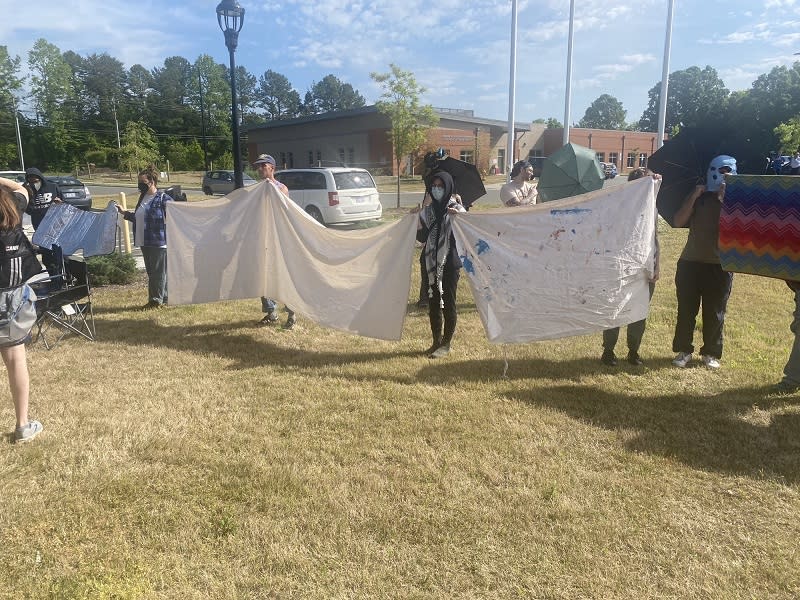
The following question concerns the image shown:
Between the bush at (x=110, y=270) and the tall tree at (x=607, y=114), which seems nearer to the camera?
the bush at (x=110, y=270)

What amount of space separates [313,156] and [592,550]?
5817 cm

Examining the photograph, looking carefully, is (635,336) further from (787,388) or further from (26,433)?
(26,433)

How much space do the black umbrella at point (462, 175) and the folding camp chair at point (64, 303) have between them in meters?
4.03

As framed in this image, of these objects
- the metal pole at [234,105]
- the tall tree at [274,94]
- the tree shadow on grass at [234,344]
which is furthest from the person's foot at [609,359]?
the tall tree at [274,94]

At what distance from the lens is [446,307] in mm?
5762

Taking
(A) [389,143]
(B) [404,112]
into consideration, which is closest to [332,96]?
(A) [389,143]

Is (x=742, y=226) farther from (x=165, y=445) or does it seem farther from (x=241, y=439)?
(x=165, y=445)

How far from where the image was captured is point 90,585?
2.64 m

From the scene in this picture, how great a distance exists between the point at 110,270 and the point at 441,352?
6.24m

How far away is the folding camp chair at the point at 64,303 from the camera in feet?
19.8

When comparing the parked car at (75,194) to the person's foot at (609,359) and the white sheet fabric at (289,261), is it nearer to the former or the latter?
the white sheet fabric at (289,261)

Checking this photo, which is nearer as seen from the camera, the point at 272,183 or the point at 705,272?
the point at 705,272

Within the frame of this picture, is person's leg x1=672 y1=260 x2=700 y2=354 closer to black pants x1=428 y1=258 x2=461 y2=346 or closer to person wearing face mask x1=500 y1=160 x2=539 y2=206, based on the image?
black pants x1=428 y1=258 x2=461 y2=346

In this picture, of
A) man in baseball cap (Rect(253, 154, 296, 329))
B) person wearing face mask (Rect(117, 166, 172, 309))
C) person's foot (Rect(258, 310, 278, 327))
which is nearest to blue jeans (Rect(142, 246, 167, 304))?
person wearing face mask (Rect(117, 166, 172, 309))
